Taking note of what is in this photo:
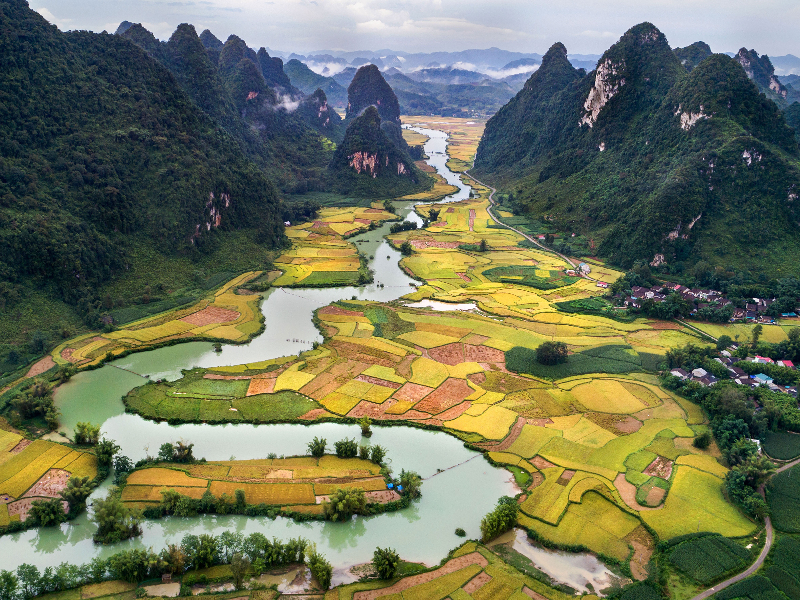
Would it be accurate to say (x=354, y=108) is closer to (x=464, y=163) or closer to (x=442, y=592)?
(x=464, y=163)

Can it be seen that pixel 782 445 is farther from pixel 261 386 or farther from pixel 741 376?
pixel 261 386

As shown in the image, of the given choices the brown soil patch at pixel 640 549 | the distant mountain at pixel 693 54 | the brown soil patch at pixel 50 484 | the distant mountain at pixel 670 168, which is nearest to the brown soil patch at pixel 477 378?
the brown soil patch at pixel 640 549

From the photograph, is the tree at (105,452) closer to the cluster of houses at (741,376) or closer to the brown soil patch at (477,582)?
the brown soil patch at (477,582)

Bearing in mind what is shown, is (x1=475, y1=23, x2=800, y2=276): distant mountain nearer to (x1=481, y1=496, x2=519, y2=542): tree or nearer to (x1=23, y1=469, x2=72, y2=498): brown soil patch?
(x1=481, y1=496, x2=519, y2=542): tree

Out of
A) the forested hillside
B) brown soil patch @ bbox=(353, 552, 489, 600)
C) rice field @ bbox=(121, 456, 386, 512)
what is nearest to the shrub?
rice field @ bbox=(121, 456, 386, 512)

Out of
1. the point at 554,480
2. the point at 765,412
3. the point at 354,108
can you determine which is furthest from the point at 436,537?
the point at 354,108

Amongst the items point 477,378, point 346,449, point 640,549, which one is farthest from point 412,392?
point 640,549
